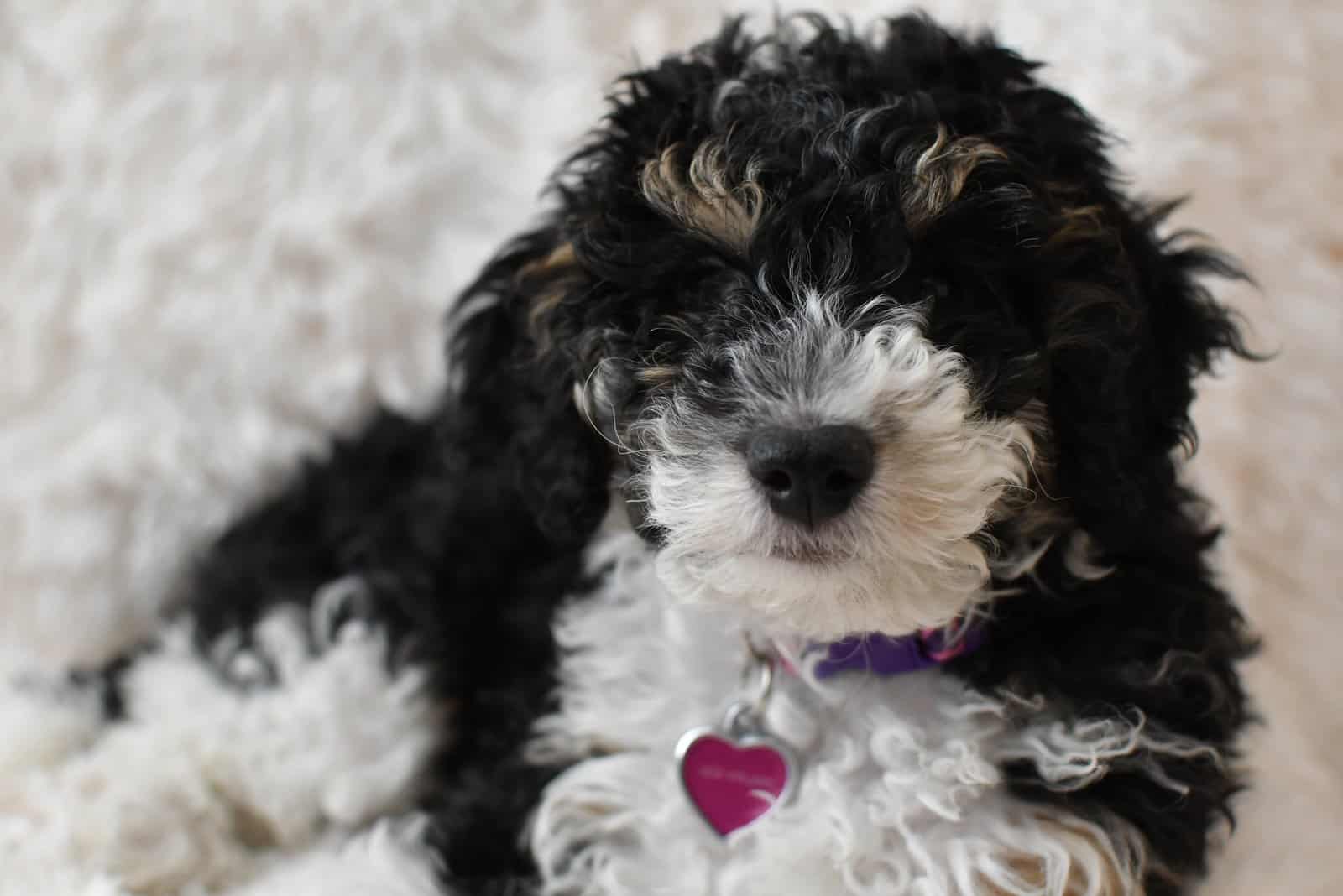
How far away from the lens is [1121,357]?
186cm

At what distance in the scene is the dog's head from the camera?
1694 millimetres

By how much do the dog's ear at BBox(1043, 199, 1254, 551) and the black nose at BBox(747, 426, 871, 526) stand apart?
1.22 feet

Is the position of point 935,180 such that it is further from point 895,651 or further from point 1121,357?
point 895,651

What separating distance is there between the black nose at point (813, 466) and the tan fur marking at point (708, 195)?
303 millimetres

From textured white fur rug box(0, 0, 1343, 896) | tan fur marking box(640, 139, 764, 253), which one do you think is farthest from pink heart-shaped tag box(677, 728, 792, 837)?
textured white fur rug box(0, 0, 1343, 896)

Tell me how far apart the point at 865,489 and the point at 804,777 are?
656 mm

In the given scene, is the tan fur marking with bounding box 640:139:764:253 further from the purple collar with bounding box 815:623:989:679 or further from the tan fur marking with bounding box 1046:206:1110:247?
the purple collar with bounding box 815:623:989:679

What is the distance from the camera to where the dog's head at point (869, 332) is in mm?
1694

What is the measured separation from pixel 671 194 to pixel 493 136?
1.60 meters

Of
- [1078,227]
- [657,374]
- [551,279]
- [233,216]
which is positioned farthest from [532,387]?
[233,216]

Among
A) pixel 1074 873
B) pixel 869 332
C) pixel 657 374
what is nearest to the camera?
pixel 869 332

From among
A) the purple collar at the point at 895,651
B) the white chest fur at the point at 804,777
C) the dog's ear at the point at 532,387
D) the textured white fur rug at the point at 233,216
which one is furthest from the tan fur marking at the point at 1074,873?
the textured white fur rug at the point at 233,216

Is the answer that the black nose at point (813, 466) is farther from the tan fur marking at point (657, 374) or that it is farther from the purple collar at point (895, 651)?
the purple collar at point (895, 651)

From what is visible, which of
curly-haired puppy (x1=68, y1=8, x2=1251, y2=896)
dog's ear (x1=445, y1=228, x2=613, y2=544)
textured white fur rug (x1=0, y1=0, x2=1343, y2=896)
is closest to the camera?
curly-haired puppy (x1=68, y1=8, x2=1251, y2=896)
